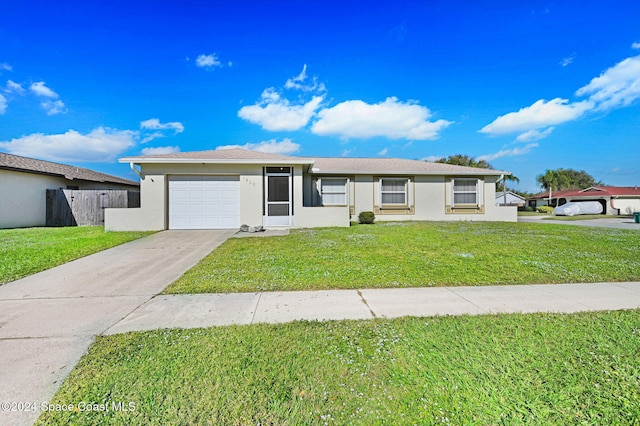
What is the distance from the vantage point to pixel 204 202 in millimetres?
12414

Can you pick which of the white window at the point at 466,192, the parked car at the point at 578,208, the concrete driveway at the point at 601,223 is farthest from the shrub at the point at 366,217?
the parked car at the point at 578,208

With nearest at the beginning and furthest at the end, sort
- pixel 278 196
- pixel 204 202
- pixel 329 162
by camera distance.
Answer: pixel 204 202, pixel 278 196, pixel 329 162

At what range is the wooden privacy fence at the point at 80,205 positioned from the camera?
47.6 feet

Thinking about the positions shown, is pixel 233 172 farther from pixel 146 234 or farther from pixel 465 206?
pixel 465 206

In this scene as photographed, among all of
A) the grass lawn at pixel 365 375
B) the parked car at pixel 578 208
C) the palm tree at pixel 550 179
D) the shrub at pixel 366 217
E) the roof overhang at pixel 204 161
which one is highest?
the palm tree at pixel 550 179

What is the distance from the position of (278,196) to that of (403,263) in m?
7.72

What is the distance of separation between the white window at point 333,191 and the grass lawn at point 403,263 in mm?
6187

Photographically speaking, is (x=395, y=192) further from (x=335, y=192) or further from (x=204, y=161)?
(x=204, y=161)

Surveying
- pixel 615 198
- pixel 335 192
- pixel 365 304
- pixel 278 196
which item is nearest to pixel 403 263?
pixel 365 304

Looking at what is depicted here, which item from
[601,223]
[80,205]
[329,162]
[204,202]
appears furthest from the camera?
[601,223]

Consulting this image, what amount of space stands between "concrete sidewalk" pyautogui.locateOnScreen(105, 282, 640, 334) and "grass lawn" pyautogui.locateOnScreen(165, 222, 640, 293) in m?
0.36

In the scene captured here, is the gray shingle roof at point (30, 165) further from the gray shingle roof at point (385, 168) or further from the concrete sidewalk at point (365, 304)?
the concrete sidewalk at point (365, 304)

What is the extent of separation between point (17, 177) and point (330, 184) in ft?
50.8

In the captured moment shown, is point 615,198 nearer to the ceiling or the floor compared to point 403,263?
nearer to the ceiling
